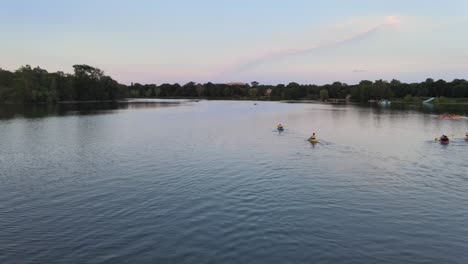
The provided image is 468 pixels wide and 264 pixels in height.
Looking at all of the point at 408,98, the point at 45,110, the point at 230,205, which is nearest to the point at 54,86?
the point at 45,110

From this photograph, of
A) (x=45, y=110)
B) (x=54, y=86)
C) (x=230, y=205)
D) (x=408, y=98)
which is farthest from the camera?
(x=408, y=98)

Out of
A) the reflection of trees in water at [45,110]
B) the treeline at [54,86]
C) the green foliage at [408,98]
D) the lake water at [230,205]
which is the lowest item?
the lake water at [230,205]

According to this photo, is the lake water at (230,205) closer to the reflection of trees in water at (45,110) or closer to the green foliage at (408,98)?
the reflection of trees in water at (45,110)

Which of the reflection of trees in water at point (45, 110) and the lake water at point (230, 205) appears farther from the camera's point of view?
the reflection of trees in water at point (45, 110)

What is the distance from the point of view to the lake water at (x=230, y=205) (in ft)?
45.4

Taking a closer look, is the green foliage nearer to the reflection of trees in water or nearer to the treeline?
the reflection of trees in water

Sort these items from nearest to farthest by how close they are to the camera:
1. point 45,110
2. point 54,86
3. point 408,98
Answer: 1. point 45,110
2. point 54,86
3. point 408,98

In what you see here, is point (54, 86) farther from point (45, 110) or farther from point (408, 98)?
point (408, 98)

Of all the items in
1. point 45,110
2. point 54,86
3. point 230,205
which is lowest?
point 230,205

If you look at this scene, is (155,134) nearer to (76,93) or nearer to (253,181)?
(253,181)

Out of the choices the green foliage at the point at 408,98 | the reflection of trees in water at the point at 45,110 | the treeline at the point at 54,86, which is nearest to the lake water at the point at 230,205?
the reflection of trees in water at the point at 45,110

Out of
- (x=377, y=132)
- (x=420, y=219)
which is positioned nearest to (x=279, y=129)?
(x=377, y=132)

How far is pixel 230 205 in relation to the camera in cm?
1902

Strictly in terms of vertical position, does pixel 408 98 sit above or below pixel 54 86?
below
